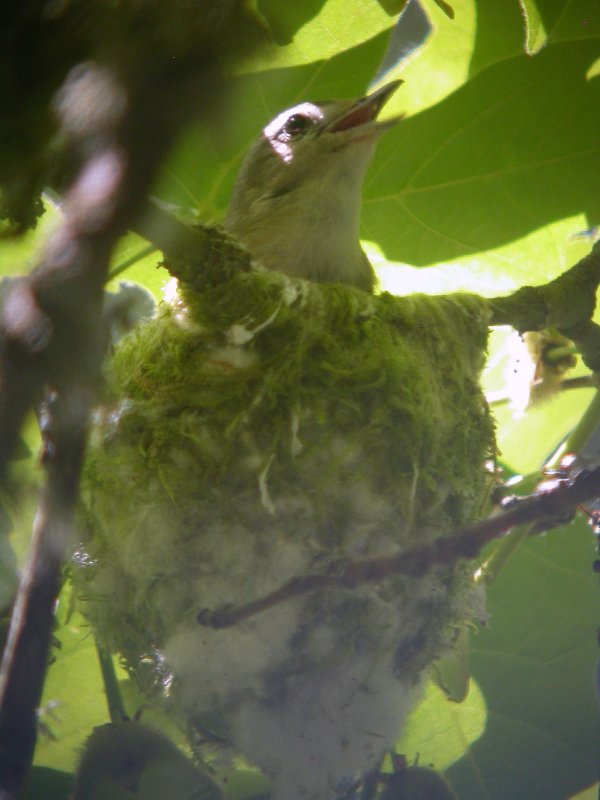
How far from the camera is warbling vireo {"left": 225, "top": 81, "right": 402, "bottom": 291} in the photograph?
1.69 meters

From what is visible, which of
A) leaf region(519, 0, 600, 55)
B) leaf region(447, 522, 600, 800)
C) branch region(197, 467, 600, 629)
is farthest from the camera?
leaf region(519, 0, 600, 55)

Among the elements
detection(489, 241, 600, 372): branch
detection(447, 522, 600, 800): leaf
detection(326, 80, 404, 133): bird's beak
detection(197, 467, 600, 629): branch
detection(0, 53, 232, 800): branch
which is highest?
detection(0, 53, 232, 800): branch

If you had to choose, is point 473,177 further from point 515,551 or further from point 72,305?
point 72,305

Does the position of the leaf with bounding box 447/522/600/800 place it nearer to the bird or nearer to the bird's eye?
the bird

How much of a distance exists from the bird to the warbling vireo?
35cm

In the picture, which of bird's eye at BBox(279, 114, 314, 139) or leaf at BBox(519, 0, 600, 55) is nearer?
leaf at BBox(519, 0, 600, 55)

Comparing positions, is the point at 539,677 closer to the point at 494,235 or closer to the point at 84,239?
the point at 494,235

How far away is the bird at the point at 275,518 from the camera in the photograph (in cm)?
128

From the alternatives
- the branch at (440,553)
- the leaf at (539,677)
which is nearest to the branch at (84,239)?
the branch at (440,553)

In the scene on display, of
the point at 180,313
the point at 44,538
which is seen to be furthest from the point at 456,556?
the point at 180,313

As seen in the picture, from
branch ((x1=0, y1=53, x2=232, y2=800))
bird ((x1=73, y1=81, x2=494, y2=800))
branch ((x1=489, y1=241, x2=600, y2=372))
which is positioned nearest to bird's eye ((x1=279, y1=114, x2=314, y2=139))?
bird ((x1=73, y1=81, x2=494, y2=800))

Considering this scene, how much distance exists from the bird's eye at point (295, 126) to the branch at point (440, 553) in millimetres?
908

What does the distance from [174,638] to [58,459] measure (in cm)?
72

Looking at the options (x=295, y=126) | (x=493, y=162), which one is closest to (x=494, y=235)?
(x=493, y=162)
